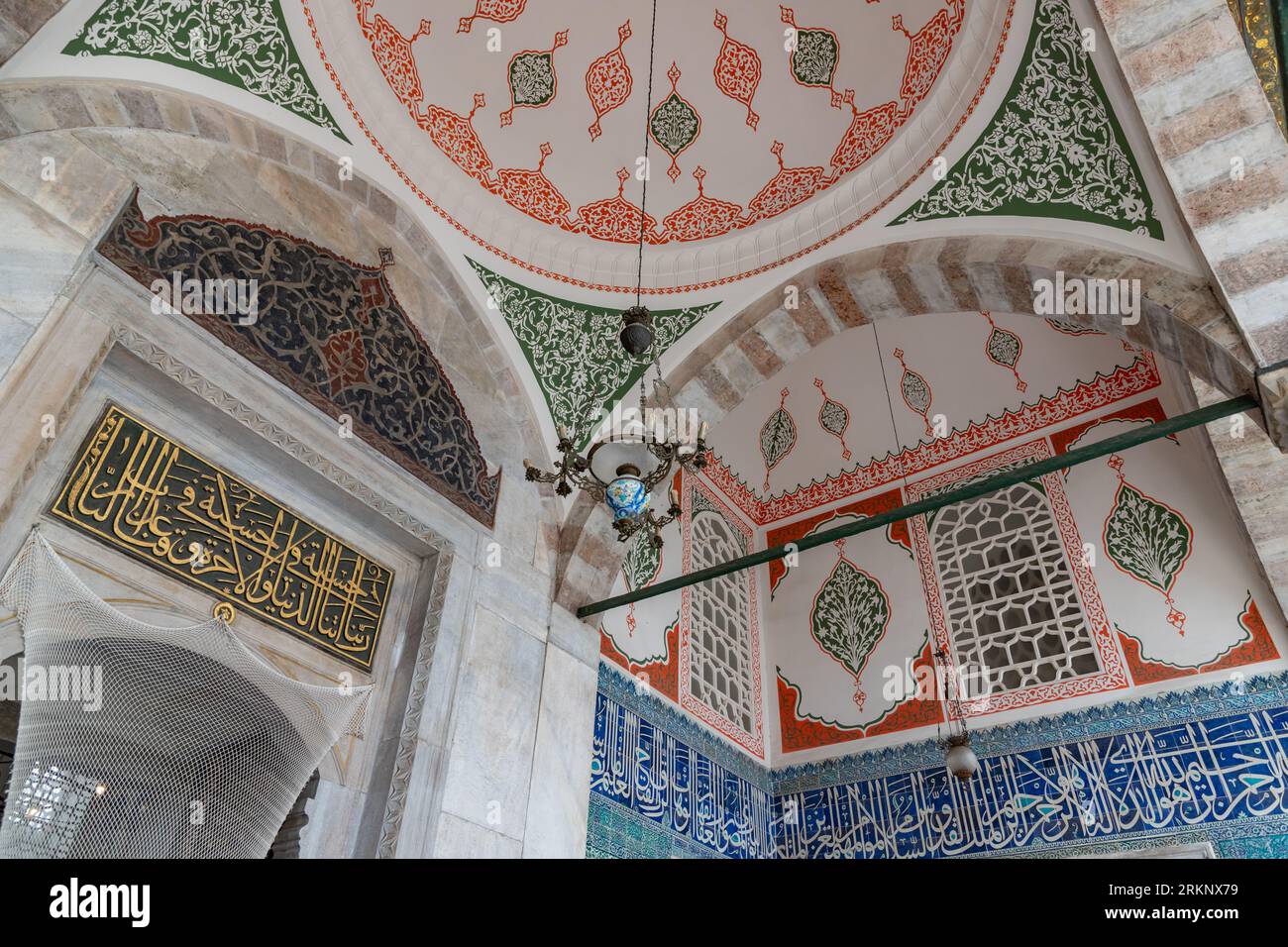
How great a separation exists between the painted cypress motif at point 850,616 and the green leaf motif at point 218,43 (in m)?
3.65

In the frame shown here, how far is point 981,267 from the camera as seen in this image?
3.46 m

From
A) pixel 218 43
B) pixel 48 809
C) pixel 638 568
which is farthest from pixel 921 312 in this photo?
pixel 48 809

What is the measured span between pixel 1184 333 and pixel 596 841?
287 cm

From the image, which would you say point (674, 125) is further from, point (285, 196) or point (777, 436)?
point (777, 436)

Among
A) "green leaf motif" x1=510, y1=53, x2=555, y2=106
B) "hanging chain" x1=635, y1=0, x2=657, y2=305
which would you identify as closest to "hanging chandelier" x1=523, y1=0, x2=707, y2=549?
"hanging chain" x1=635, y1=0, x2=657, y2=305

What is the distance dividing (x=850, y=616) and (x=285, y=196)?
12.2 feet

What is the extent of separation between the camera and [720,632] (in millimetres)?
5090

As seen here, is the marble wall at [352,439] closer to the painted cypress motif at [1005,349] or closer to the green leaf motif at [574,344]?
the green leaf motif at [574,344]

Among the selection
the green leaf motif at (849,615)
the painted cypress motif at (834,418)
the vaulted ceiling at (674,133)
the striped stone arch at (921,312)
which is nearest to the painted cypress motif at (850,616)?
the green leaf motif at (849,615)

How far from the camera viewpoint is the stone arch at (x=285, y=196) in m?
2.46

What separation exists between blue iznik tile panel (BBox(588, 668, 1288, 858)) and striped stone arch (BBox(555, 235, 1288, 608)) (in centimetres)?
65
